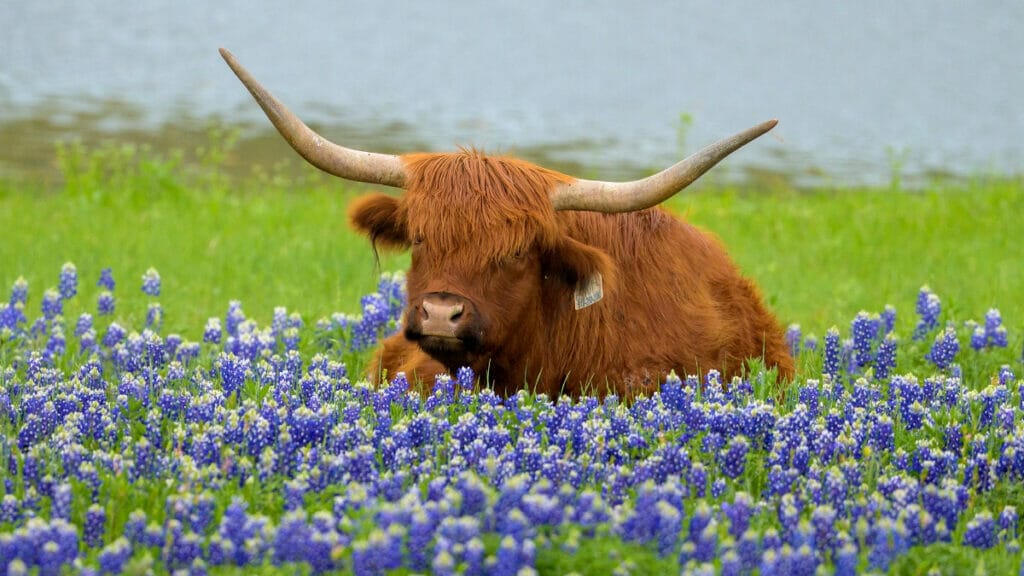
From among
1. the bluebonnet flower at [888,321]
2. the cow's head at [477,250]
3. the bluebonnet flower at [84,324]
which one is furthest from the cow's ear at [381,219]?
the bluebonnet flower at [888,321]

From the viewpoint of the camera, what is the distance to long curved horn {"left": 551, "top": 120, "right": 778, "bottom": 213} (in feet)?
19.1

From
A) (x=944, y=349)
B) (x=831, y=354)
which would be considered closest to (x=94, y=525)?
(x=831, y=354)

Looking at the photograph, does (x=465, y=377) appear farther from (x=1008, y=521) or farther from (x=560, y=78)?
(x=560, y=78)

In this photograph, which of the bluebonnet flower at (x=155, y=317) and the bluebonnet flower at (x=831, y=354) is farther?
the bluebonnet flower at (x=155, y=317)

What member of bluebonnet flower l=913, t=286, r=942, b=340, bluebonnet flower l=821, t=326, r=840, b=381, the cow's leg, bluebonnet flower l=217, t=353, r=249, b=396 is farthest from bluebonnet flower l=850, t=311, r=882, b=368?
bluebonnet flower l=217, t=353, r=249, b=396

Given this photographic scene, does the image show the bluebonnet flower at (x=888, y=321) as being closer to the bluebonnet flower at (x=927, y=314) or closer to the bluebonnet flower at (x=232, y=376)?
the bluebonnet flower at (x=927, y=314)

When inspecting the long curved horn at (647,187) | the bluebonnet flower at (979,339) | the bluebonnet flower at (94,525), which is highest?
the long curved horn at (647,187)

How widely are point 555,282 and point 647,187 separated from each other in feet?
2.42

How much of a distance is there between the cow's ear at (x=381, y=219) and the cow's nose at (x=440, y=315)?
61cm

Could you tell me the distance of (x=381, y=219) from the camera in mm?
6570

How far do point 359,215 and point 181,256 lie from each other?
4.96 m

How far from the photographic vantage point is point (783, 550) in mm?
3842

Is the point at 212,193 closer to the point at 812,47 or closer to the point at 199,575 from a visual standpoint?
the point at 199,575

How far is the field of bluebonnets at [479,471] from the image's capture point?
12.6ft
